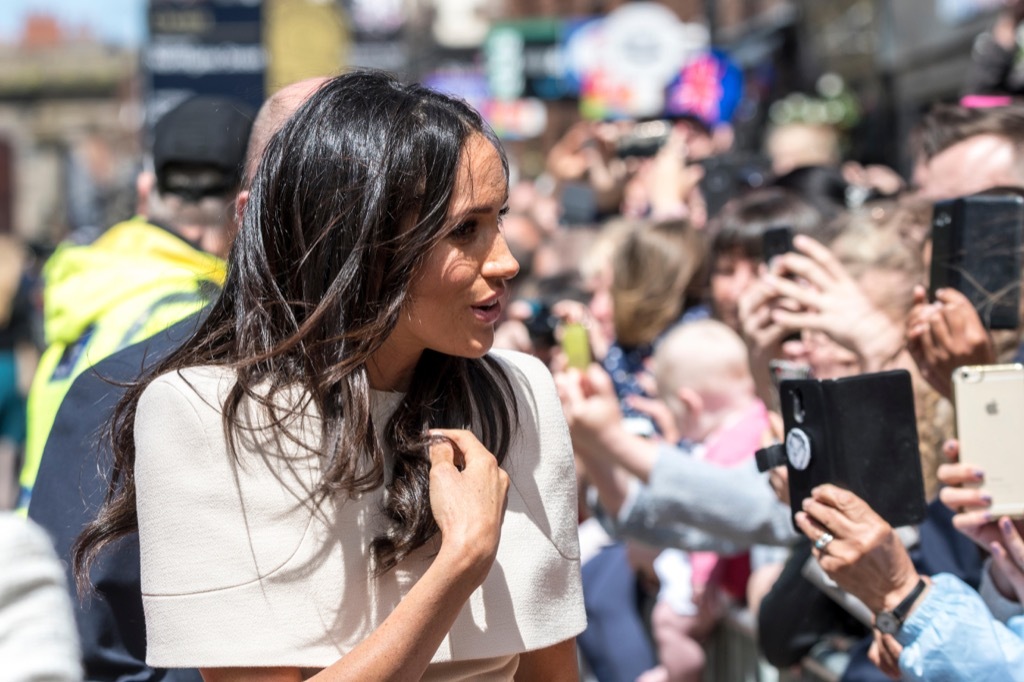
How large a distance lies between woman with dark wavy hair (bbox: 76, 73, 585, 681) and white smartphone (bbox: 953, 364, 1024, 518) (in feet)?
3.01

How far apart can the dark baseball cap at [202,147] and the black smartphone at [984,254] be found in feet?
5.70

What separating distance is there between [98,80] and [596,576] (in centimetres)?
6243

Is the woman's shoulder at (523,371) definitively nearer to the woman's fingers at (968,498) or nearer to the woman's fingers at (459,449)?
the woman's fingers at (459,449)

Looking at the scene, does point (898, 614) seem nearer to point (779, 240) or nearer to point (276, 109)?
point (779, 240)

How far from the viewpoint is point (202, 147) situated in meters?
3.58

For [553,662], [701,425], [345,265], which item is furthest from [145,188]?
[553,662]

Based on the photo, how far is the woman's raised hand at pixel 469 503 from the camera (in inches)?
76.3

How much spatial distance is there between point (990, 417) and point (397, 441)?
1.17 m

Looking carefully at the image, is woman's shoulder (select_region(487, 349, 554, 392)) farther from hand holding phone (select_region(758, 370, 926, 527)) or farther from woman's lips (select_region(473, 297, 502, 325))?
hand holding phone (select_region(758, 370, 926, 527))

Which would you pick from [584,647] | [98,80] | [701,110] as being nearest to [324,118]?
[584,647]

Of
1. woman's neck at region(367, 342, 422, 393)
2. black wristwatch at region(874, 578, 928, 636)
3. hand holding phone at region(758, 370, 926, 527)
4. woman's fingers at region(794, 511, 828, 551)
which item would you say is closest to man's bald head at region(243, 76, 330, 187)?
woman's neck at region(367, 342, 422, 393)

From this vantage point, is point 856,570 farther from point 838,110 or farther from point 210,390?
point 838,110

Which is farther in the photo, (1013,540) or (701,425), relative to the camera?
(701,425)

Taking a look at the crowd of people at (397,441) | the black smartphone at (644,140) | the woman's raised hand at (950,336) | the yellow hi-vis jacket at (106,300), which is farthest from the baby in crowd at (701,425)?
the black smartphone at (644,140)
